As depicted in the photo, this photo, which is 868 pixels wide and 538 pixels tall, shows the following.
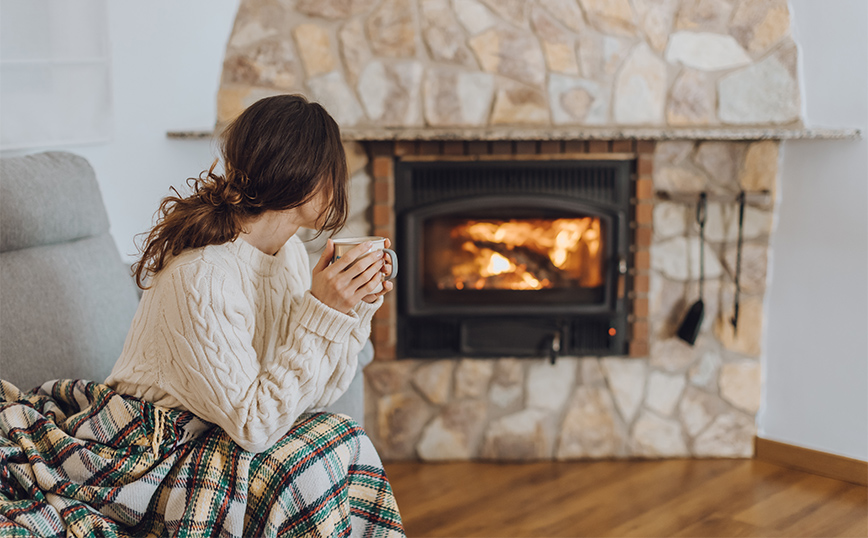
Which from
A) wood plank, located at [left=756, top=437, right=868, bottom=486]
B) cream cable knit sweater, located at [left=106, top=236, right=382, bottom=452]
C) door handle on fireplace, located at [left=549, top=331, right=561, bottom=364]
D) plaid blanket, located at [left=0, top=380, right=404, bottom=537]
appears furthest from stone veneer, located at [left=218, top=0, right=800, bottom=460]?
plaid blanket, located at [left=0, top=380, right=404, bottom=537]

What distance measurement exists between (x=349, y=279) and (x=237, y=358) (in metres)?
0.20

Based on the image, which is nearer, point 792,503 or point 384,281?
point 384,281

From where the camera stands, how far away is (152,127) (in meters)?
2.20

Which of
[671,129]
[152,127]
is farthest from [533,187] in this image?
[152,127]

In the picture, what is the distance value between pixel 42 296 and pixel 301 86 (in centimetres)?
105

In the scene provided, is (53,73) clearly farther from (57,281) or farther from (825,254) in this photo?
(825,254)

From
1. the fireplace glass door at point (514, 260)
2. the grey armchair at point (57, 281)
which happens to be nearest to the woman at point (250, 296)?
the grey armchair at point (57, 281)

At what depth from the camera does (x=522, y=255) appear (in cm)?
236

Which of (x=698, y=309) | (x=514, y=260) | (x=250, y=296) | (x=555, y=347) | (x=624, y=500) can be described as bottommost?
Result: (x=624, y=500)

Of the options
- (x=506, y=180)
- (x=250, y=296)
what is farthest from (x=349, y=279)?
(x=506, y=180)

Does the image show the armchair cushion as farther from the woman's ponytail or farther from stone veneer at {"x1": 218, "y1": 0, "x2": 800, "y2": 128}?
stone veneer at {"x1": 218, "y1": 0, "x2": 800, "y2": 128}

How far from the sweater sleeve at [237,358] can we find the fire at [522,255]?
1.22m

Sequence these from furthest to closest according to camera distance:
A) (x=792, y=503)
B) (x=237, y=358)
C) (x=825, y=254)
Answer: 1. (x=825, y=254)
2. (x=792, y=503)
3. (x=237, y=358)

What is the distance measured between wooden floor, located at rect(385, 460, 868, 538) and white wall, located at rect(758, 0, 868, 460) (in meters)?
0.22
